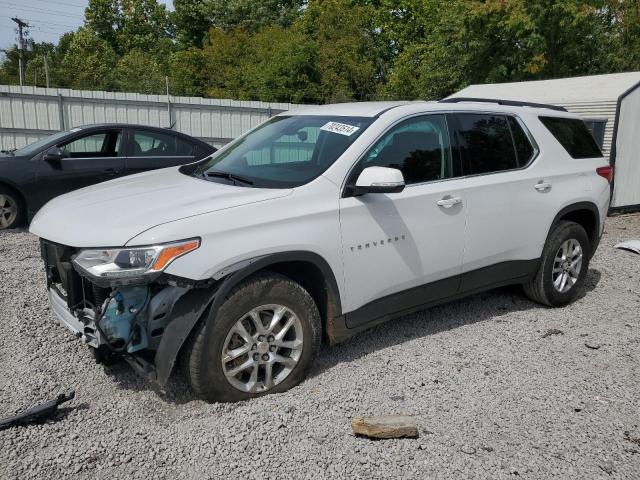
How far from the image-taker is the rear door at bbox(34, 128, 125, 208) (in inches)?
313

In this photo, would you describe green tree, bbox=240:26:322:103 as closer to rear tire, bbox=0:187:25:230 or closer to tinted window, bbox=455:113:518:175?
rear tire, bbox=0:187:25:230

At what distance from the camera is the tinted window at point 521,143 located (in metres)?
4.84

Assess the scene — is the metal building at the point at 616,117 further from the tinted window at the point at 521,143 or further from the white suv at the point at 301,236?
the tinted window at the point at 521,143

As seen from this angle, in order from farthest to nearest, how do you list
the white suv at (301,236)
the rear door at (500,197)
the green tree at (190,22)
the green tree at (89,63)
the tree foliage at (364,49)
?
the green tree at (190,22) → the green tree at (89,63) → the tree foliage at (364,49) → the rear door at (500,197) → the white suv at (301,236)

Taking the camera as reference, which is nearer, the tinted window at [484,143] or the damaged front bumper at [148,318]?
the damaged front bumper at [148,318]

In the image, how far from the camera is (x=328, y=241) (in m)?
3.55

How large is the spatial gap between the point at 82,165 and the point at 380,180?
5.85 meters

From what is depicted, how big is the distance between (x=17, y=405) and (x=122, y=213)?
48.6 inches

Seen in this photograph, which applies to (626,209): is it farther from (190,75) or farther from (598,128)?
(190,75)

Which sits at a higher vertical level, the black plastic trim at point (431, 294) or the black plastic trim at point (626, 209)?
the black plastic trim at point (431, 294)

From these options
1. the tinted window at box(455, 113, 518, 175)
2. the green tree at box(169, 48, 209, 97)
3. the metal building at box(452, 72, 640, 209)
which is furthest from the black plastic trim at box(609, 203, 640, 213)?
the green tree at box(169, 48, 209, 97)

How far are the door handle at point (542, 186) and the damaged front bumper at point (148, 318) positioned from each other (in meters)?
2.94

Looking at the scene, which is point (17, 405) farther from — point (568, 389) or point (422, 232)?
point (568, 389)

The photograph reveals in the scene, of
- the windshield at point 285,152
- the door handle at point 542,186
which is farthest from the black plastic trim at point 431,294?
the windshield at point 285,152
